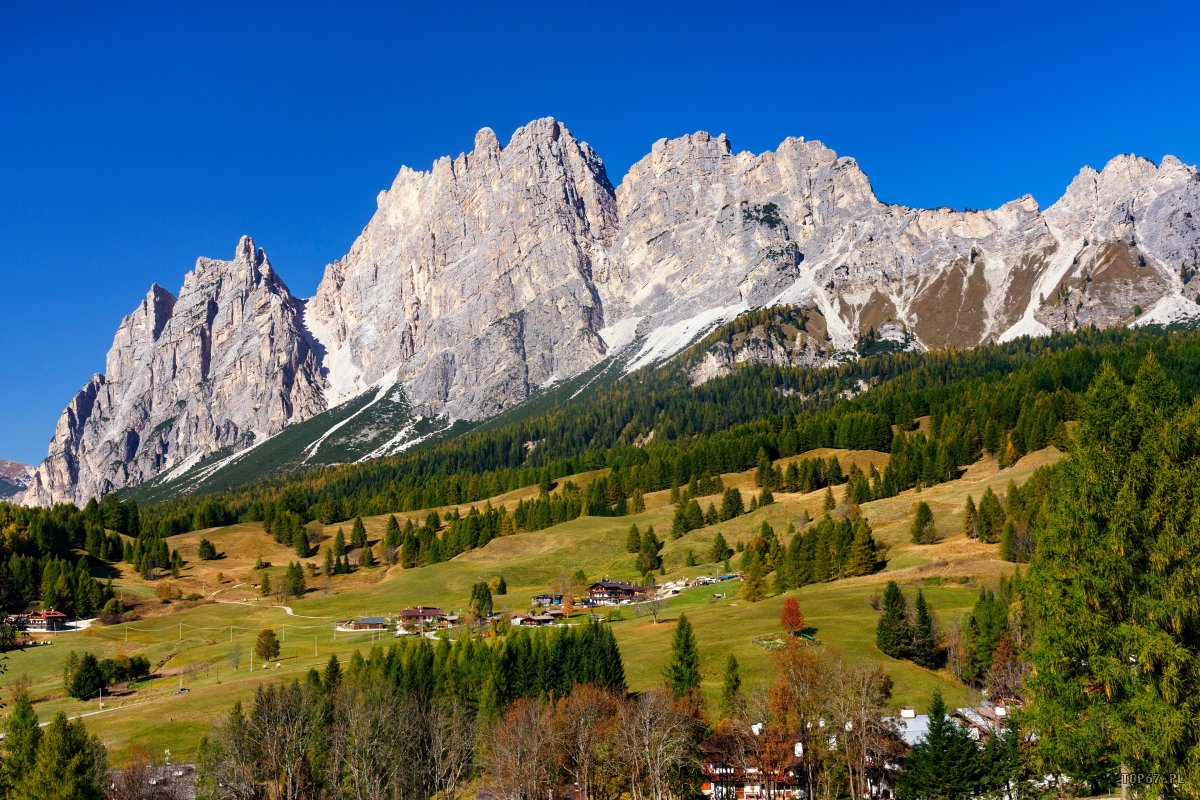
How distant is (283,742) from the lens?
64.8 meters

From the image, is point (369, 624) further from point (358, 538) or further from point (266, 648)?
point (358, 538)

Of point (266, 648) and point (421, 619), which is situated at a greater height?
point (421, 619)

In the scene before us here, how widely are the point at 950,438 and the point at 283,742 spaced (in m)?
138

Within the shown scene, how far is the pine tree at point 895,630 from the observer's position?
8238cm

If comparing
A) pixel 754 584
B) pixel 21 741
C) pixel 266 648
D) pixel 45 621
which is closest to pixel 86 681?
pixel 266 648

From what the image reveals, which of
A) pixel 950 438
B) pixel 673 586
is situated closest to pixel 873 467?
pixel 950 438

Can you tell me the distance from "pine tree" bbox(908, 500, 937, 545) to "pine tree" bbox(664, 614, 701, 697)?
6041 cm

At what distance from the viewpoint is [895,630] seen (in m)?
82.8

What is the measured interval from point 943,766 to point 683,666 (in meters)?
29.8

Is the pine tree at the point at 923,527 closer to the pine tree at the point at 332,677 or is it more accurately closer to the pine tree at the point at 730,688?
the pine tree at the point at 730,688

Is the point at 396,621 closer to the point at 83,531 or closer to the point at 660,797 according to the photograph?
the point at 660,797

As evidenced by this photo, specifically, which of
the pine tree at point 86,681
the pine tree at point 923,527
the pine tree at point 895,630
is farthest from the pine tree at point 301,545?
the pine tree at point 895,630

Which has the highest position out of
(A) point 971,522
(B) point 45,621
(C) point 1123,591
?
(C) point 1123,591

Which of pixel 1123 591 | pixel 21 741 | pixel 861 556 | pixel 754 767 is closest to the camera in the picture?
pixel 1123 591
